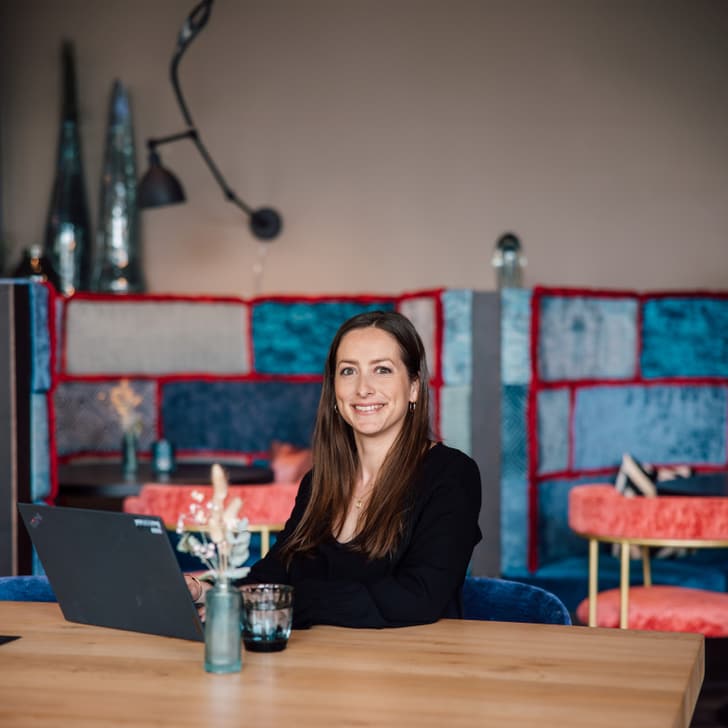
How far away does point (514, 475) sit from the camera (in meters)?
4.24

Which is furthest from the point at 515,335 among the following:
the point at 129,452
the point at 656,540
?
the point at 129,452

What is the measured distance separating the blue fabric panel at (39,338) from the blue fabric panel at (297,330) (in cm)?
179

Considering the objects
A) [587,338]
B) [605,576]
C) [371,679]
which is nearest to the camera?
[371,679]

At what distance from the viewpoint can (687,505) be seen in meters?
3.31

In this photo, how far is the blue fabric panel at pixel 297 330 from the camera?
5.00 metres

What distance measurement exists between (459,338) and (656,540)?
117 cm

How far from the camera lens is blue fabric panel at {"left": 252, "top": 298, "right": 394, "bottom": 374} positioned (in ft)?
16.4

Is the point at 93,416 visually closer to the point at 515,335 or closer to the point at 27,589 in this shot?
the point at 515,335

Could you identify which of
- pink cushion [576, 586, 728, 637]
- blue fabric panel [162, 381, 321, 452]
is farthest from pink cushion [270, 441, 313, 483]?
pink cushion [576, 586, 728, 637]

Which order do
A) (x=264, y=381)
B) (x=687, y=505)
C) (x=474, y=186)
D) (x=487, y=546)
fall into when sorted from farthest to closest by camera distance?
1. (x=474, y=186)
2. (x=264, y=381)
3. (x=487, y=546)
4. (x=687, y=505)

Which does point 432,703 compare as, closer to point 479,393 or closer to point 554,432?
point 479,393

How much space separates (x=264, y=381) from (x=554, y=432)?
4.65ft

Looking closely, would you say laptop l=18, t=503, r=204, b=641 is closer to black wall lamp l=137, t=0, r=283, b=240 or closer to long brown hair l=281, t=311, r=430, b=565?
long brown hair l=281, t=311, r=430, b=565

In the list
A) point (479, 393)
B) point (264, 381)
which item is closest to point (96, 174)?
point (264, 381)
